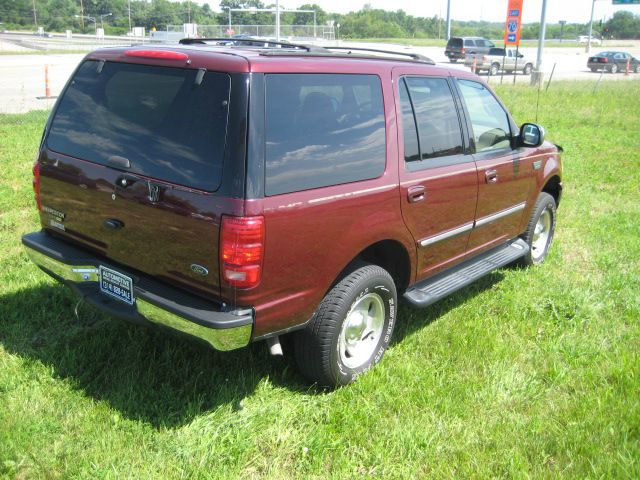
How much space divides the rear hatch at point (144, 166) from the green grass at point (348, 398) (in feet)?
2.60

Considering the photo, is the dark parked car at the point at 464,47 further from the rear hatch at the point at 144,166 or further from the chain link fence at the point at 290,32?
the rear hatch at the point at 144,166

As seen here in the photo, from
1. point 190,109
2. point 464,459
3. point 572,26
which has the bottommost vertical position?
point 464,459

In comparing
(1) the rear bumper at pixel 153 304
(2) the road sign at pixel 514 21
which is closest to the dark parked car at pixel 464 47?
(2) the road sign at pixel 514 21

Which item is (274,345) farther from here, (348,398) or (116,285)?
(116,285)

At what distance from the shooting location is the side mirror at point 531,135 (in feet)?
16.5

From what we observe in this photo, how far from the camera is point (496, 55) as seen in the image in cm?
3803

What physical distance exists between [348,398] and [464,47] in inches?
1481

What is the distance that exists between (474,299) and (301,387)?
209 centimetres

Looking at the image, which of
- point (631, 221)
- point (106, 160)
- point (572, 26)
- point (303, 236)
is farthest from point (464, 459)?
point (572, 26)

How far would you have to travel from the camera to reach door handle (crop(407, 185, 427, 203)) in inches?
150

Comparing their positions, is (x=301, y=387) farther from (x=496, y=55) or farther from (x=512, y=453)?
(x=496, y=55)

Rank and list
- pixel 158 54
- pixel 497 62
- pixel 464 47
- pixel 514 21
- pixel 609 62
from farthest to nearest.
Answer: pixel 609 62
pixel 464 47
pixel 497 62
pixel 514 21
pixel 158 54

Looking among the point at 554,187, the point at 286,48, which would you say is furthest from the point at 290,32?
the point at 286,48

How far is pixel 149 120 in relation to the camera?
3205mm
